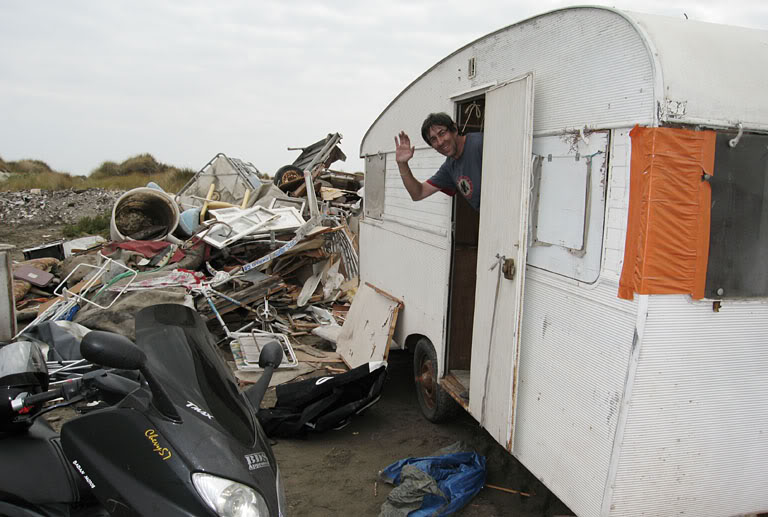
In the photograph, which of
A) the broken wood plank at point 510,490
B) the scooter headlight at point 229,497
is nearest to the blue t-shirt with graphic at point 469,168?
the broken wood plank at point 510,490

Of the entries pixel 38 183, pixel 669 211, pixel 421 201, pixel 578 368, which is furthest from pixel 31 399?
pixel 38 183

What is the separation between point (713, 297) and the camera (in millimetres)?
2643

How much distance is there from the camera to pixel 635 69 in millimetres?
2646

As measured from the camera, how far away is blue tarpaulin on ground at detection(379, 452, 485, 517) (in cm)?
372

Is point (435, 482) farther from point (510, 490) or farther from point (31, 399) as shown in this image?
point (31, 399)

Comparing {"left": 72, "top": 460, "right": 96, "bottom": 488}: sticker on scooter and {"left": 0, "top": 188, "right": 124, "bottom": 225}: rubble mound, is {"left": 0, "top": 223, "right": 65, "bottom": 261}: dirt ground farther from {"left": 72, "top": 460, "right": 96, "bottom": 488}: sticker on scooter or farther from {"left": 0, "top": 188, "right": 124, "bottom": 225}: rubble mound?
{"left": 72, "top": 460, "right": 96, "bottom": 488}: sticker on scooter

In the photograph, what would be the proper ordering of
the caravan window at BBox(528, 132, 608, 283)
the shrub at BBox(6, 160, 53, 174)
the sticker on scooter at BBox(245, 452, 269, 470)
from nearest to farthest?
the sticker on scooter at BBox(245, 452, 269, 470) < the caravan window at BBox(528, 132, 608, 283) < the shrub at BBox(6, 160, 53, 174)

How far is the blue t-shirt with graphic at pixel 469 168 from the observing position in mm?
4223

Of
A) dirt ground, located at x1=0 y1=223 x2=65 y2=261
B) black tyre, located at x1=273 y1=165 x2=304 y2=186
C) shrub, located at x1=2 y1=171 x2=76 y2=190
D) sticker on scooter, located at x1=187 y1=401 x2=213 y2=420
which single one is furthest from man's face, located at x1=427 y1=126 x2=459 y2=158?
shrub, located at x1=2 y1=171 x2=76 y2=190

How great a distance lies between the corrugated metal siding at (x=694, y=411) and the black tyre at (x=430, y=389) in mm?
2344

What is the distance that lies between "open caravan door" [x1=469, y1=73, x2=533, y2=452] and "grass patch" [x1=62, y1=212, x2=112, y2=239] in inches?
546

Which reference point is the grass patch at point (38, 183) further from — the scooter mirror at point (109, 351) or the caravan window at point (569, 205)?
the scooter mirror at point (109, 351)

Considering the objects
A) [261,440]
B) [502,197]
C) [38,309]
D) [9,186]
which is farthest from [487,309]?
[9,186]

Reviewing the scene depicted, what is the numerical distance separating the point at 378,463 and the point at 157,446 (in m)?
3.02
